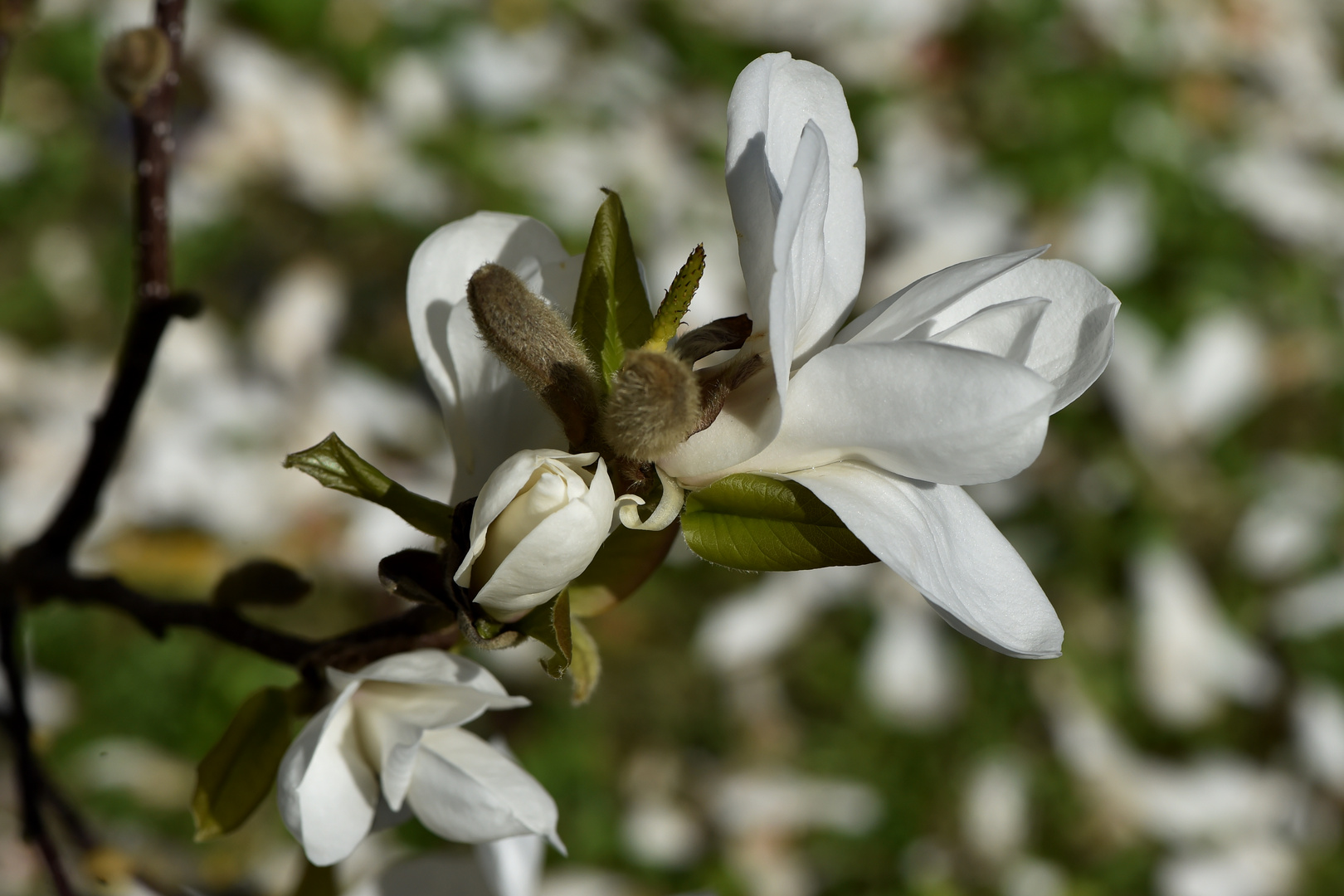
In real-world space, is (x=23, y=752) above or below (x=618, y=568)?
below

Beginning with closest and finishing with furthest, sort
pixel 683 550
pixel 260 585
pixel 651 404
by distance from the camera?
pixel 651 404 < pixel 260 585 < pixel 683 550

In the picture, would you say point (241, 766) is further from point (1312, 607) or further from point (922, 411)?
point (1312, 607)

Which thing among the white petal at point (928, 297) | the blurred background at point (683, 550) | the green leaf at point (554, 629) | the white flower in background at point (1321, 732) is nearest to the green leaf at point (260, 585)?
the green leaf at point (554, 629)

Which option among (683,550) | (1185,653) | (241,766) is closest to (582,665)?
(241,766)

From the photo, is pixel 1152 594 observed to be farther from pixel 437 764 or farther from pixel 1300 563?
pixel 437 764

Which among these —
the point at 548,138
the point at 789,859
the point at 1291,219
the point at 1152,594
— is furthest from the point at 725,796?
the point at 1291,219

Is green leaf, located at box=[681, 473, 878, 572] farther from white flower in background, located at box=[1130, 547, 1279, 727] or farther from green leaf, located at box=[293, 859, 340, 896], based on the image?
white flower in background, located at box=[1130, 547, 1279, 727]

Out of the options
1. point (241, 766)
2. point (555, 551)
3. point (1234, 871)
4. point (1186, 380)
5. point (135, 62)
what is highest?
point (135, 62)
